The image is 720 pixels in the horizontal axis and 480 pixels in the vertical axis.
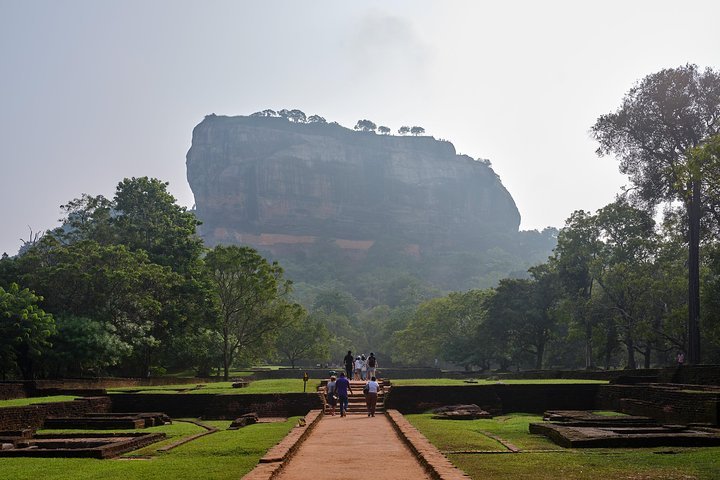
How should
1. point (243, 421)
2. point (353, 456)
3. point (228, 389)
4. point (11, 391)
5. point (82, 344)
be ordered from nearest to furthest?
point (353, 456)
point (243, 421)
point (11, 391)
point (228, 389)
point (82, 344)

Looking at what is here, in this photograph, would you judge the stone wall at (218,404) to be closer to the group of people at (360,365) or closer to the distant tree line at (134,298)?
the group of people at (360,365)

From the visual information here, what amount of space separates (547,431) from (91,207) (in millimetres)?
39418

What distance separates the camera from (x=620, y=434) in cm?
1336

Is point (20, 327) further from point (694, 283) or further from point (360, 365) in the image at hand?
point (694, 283)

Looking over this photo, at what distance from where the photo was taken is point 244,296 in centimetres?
4425

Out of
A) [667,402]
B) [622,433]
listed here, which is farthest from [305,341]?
[622,433]

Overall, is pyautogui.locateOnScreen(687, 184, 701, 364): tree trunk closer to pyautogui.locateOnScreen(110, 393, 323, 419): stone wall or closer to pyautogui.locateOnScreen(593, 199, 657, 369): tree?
pyautogui.locateOnScreen(593, 199, 657, 369): tree

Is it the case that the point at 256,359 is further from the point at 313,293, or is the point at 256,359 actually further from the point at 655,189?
the point at 313,293

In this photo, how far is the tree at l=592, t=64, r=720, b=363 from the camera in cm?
2898

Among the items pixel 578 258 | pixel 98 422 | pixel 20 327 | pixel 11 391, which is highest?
pixel 578 258

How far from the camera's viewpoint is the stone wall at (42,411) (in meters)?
16.6

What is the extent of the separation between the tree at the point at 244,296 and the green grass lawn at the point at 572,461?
28.4 m

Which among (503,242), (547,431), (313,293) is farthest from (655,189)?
(503,242)

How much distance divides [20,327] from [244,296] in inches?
750
